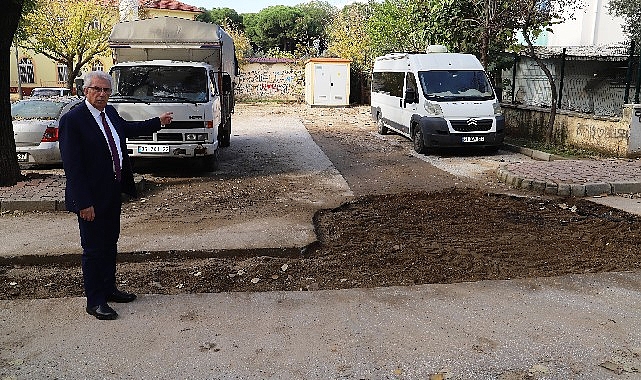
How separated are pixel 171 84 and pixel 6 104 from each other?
2.91 m

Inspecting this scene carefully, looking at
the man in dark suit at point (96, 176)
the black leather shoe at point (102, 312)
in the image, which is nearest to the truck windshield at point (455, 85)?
the man in dark suit at point (96, 176)

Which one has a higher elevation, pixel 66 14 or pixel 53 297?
pixel 66 14

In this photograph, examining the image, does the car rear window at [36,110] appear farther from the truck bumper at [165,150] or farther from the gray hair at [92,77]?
the gray hair at [92,77]

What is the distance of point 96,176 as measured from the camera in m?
4.14

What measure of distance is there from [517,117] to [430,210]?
9858 mm

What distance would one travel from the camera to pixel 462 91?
1359 cm

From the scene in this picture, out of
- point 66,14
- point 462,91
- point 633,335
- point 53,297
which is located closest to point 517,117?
point 462,91

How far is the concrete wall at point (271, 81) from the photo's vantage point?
38.2m

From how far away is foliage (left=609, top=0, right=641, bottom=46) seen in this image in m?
30.6

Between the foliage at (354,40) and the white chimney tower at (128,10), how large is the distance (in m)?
14.2

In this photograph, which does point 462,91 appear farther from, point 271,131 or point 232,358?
point 232,358

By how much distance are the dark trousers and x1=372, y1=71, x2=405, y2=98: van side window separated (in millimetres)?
11694

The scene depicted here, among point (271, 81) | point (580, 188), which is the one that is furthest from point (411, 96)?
point (271, 81)

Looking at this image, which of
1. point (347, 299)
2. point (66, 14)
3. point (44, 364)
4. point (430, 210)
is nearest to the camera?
point (44, 364)
